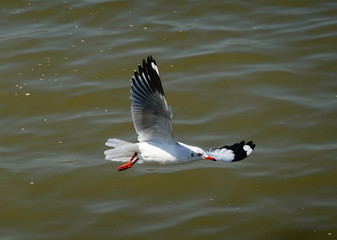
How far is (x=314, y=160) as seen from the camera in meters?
9.38

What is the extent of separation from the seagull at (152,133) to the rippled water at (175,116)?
1426 mm

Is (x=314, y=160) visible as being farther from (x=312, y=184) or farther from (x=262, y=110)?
(x=262, y=110)

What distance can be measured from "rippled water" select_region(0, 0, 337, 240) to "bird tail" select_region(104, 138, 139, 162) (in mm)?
1369

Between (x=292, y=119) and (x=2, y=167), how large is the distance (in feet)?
14.4

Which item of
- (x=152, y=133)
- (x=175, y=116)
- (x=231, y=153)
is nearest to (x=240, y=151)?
(x=231, y=153)

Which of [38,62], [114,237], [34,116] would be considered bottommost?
[114,237]

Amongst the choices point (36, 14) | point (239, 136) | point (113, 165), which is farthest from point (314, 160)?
point (36, 14)

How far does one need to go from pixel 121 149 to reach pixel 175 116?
326 cm

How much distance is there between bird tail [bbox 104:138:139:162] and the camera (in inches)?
283

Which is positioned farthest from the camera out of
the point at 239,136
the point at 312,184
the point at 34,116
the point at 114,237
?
the point at 34,116

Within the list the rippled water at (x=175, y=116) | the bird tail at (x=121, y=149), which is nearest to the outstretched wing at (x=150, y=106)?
the bird tail at (x=121, y=149)

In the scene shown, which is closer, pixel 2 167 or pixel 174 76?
pixel 2 167

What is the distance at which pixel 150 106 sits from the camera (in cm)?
686

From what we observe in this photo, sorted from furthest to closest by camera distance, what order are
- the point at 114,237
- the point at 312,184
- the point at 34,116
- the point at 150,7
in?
the point at 150,7 < the point at 34,116 < the point at 312,184 < the point at 114,237
